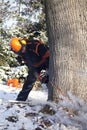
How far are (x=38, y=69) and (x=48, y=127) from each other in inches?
123

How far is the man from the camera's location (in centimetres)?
851

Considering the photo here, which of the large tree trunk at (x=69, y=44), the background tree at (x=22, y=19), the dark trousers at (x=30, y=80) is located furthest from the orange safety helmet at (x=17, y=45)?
the background tree at (x=22, y=19)

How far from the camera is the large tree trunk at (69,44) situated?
5.99 m

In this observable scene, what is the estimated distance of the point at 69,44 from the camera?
6031mm

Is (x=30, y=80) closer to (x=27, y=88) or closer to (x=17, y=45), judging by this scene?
(x=27, y=88)

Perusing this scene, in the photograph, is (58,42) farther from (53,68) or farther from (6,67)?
(6,67)

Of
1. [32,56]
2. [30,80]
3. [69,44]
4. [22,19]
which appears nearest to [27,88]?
[30,80]

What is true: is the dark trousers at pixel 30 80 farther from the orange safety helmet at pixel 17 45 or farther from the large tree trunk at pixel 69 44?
the large tree trunk at pixel 69 44

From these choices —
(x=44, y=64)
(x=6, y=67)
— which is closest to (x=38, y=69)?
(x=44, y=64)

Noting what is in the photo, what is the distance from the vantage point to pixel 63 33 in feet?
20.0

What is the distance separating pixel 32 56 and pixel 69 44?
2622 mm

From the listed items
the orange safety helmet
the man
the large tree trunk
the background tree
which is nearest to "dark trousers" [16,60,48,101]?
the man

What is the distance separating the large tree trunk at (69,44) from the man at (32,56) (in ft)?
7.46

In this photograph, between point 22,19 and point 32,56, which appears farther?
point 22,19
